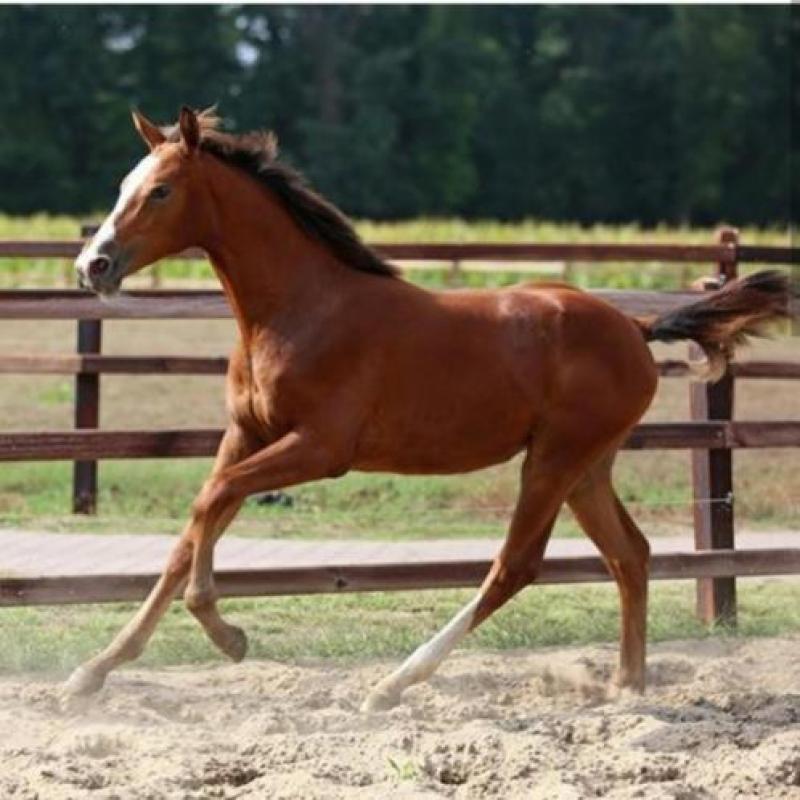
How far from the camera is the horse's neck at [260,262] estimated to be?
725 centimetres

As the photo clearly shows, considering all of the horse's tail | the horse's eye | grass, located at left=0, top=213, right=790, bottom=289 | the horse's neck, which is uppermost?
the horse's eye

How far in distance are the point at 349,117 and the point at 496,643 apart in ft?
173

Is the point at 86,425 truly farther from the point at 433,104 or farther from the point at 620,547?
the point at 433,104

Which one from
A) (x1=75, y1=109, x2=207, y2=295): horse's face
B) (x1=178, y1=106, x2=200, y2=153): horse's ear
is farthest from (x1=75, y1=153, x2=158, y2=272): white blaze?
(x1=178, y1=106, x2=200, y2=153): horse's ear

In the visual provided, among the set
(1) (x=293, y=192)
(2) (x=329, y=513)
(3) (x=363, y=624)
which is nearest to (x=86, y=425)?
(2) (x=329, y=513)

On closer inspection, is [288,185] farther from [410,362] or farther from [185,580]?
[185,580]

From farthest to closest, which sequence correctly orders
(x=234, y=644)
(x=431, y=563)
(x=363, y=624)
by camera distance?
(x=363, y=624) < (x=431, y=563) < (x=234, y=644)

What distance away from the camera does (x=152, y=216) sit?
7.00 metres

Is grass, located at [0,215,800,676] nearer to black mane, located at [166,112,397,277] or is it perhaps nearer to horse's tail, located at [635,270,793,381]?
horse's tail, located at [635,270,793,381]

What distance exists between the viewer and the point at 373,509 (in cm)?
1319

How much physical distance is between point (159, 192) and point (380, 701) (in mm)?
1932

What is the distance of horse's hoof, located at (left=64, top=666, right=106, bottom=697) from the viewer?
703 cm

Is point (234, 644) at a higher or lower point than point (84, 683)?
higher

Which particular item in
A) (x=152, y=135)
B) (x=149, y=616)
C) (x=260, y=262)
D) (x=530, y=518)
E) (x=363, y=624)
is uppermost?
(x=152, y=135)
